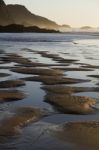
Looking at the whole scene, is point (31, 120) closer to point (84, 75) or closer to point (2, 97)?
point (2, 97)

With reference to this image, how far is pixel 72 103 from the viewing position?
8875mm

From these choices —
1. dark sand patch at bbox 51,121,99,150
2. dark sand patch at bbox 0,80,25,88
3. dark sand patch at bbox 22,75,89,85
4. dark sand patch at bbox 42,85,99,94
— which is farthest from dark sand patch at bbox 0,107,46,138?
dark sand patch at bbox 22,75,89,85

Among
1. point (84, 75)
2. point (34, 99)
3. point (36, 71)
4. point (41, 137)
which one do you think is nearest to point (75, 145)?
point (41, 137)

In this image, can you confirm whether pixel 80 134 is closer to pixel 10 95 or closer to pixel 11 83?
pixel 10 95

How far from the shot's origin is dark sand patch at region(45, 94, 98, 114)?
8.18 metres

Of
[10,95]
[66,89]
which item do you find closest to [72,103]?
[10,95]

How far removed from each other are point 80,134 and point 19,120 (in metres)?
1.32

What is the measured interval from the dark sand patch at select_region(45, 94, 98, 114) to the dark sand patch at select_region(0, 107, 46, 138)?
2.36ft

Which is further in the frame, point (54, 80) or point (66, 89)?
point (54, 80)

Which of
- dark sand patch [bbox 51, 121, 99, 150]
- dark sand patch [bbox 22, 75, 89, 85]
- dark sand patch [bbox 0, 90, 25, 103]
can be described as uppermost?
dark sand patch [bbox 51, 121, 99, 150]

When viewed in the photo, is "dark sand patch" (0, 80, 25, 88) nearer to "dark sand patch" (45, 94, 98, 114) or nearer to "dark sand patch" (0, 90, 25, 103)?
"dark sand patch" (0, 90, 25, 103)

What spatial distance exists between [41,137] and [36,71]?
30.7 feet

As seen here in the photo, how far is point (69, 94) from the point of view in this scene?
33.4 feet

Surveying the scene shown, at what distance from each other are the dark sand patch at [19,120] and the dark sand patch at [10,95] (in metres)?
1.34
